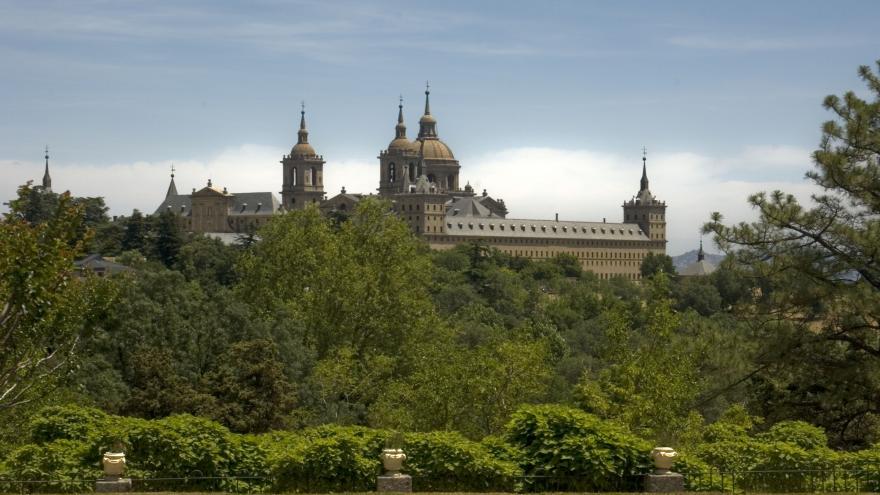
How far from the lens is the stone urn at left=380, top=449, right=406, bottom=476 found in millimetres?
23742

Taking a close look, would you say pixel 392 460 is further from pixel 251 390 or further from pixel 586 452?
pixel 251 390

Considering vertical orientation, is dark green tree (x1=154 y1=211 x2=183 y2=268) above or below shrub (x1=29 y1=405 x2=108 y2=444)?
above

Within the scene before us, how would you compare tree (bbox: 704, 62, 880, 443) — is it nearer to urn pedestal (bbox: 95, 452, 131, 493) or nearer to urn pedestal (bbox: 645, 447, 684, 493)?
urn pedestal (bbox: 645, 447, 684, 493)

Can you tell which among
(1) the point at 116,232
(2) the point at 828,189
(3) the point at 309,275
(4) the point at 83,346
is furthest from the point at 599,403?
(1) the point at 116,232

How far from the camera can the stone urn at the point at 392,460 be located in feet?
77.9

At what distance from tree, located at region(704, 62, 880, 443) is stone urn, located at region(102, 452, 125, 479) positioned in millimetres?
15234

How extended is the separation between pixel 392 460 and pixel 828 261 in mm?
13487

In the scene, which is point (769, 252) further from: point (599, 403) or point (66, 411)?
point (66, 411)

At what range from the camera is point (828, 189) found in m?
33.7

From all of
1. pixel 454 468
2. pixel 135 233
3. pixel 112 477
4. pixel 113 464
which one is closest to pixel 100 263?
pixel 135 233

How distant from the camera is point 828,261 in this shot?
110 feet

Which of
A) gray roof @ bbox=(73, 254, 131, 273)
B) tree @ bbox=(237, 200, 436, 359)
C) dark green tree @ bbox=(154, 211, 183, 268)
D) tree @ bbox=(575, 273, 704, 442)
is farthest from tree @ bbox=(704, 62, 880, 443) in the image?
dark green tree @ bbox=(154, 211, 183, 268)

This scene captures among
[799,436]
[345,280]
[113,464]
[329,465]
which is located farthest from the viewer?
[345,280]

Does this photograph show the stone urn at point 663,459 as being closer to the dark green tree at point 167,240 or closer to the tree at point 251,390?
the tree at point 251,390
